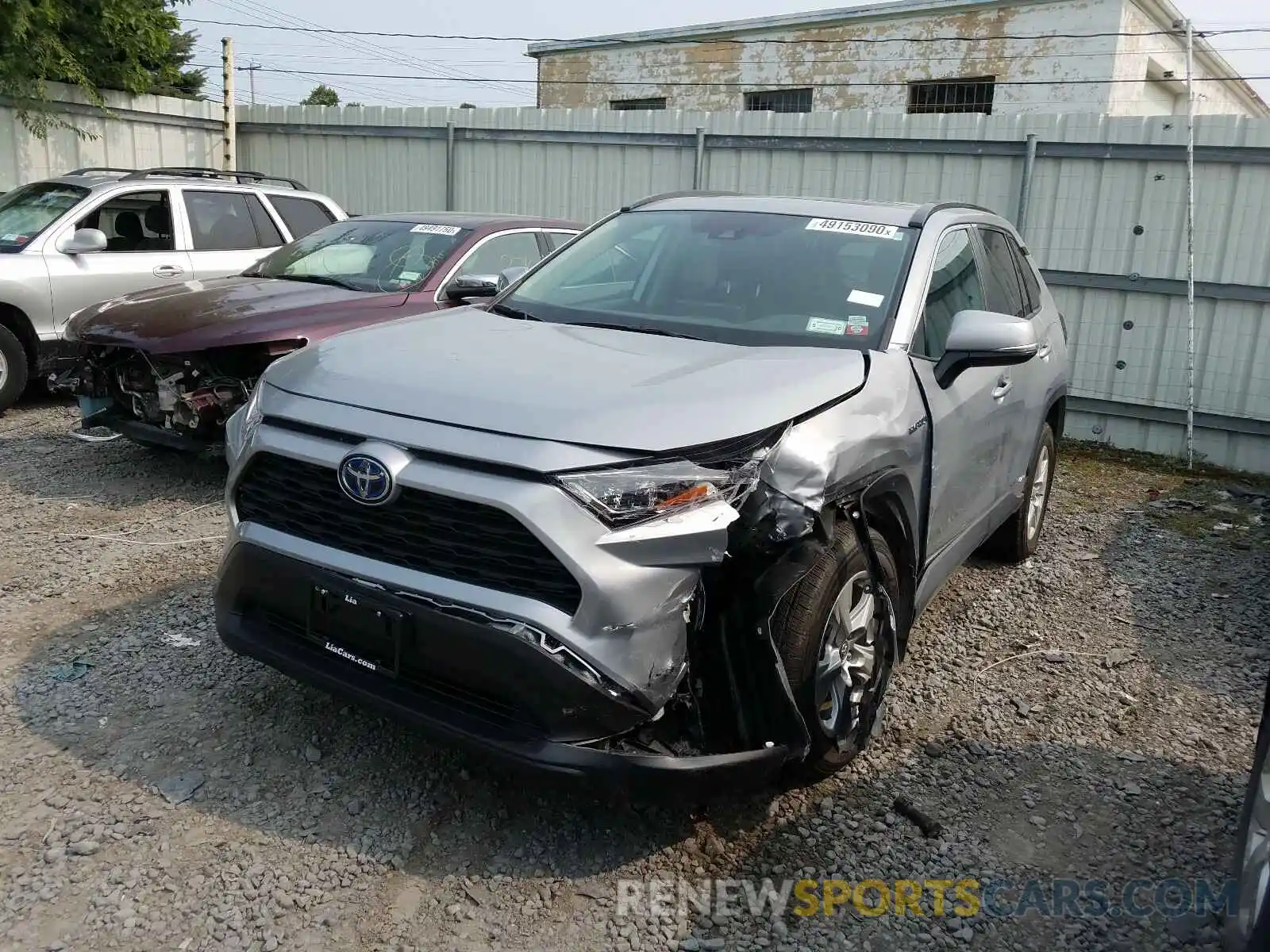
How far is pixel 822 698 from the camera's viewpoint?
9.66ft

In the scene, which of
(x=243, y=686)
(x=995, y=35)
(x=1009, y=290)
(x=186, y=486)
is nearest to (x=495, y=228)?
(x=186, y=486)

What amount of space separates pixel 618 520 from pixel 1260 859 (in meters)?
1.53

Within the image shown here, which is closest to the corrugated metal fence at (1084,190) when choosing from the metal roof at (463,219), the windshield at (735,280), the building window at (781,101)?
the metal roof at (463,219)

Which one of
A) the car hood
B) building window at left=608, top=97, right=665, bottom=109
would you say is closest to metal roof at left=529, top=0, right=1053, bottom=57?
building window at left=608, top=97, right=665, bottom=109

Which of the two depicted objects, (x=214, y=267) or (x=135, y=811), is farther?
(x=214, y=267)

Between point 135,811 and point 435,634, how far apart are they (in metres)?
1.15

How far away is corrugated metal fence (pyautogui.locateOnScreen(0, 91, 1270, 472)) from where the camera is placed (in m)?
8.02

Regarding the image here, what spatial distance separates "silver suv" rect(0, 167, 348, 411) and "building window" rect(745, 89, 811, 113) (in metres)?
12.0

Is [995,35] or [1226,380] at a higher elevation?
[995,35]

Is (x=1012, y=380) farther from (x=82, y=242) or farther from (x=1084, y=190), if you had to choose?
(x=82, y=242)

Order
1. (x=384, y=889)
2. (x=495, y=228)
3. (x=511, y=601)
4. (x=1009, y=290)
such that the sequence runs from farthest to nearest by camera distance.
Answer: (x=495, y=228) < (x=1009, y=290) < (x=384, y=889) < (x=511, y=601)

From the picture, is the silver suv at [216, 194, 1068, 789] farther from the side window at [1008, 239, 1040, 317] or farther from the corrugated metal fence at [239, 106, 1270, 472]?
the corrugated metal fence at [239, 106, 1270, 472]

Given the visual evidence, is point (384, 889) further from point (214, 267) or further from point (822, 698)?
point (214, 267)

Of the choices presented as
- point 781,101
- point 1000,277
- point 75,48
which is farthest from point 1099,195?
point 781,101
